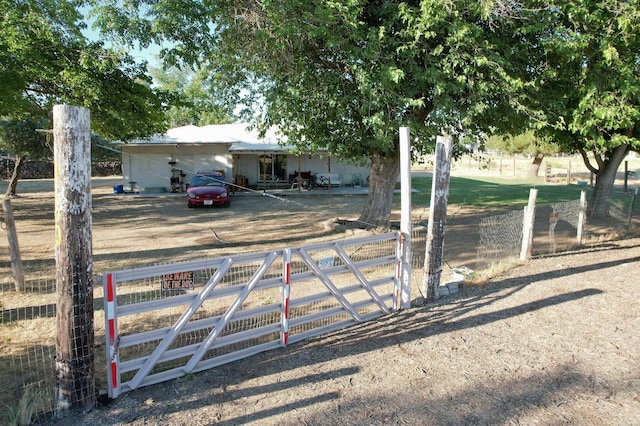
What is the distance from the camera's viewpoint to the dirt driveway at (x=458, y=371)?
3549 millimetres

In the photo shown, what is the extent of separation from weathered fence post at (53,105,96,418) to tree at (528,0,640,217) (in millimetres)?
8718

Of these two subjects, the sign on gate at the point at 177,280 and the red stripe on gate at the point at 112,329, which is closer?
the red stripe on gate at the point at 112,329

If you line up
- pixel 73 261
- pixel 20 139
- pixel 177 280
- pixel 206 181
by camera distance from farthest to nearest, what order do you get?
pixel 20 139, pixel 206 181, pixel 177 280, pixel 73 261

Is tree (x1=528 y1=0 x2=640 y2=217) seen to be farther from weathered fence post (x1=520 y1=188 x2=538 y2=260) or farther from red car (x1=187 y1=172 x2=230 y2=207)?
red car (x1=187 y1=172 x2=230 y2=207)

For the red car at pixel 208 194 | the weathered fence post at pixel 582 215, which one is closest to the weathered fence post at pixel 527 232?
the weathered fence post at pixel 582 215

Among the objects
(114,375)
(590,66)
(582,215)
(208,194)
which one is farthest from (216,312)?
(208,194)

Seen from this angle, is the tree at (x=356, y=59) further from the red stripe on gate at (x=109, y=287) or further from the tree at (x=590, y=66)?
the red stripe on gate at (x=109, y=287)

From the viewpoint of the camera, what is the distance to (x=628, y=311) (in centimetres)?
590

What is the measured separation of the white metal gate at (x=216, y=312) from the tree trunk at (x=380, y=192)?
548 cm

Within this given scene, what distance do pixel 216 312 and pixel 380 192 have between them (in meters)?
7.26

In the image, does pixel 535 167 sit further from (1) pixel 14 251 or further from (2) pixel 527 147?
(1) pixel 14 251

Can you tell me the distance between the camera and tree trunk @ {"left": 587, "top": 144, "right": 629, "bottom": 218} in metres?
13.3

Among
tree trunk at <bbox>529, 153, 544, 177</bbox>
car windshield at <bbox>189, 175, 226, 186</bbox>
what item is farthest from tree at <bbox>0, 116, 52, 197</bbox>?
tree trunk at <bbox>529, 153, 544, 177</bbox>

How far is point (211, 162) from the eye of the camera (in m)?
24.7
